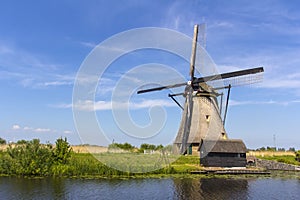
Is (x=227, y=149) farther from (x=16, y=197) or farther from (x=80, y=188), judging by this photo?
(x=16, y=197)

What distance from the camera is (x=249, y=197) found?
1547 centimetres

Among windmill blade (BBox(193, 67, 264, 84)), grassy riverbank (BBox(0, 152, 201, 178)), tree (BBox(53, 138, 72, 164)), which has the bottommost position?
grassy riverbank (BBox(0, 152, 201, 178))

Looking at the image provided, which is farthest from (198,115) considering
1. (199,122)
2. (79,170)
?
(79,170)

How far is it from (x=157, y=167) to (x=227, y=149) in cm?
799

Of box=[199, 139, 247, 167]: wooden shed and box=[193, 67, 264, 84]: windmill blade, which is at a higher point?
box=[193, 67, 264, 84]: windmill blade

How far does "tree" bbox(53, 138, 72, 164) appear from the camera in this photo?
78.9 feet

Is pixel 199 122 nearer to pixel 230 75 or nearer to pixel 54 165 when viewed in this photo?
pixel 230 75

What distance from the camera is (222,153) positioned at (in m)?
28.3

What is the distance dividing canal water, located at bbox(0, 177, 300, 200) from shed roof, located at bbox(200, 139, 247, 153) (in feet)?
24.8

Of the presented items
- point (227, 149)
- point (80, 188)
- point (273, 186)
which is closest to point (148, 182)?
point (80, 188)

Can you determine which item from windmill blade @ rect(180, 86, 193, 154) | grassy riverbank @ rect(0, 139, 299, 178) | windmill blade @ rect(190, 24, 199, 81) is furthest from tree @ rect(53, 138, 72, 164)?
windmill blade @ rect(190, 24, 199, 81)

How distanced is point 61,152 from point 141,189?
380 inches

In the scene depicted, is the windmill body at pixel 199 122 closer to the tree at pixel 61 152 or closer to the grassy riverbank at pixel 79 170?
the grassy riverbank at pixel 79 170

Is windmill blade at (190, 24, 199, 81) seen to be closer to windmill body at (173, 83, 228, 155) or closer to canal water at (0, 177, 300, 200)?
windmill body at (173, 83, 228, 155)
